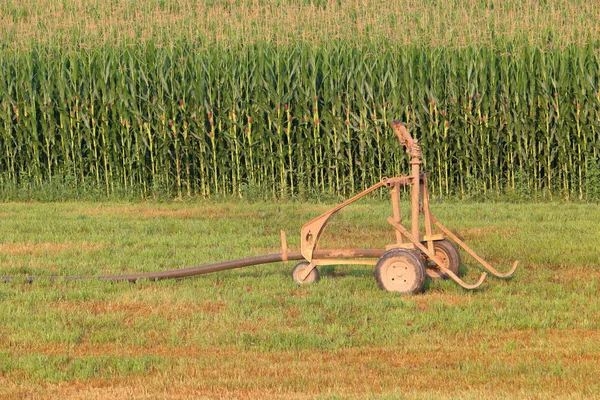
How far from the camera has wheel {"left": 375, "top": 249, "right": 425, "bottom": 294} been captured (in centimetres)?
907

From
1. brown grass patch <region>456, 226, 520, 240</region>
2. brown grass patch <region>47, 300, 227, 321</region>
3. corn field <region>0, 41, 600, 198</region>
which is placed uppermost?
corn field <region>0, 41, 600, 198</region>

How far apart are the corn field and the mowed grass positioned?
4614 millimetres

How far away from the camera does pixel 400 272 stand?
30.2 ft

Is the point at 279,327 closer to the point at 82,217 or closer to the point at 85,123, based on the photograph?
the point at 82,217

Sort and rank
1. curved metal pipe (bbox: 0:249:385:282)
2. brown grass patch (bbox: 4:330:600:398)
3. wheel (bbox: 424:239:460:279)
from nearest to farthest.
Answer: brown grass patch (bbox: 4:330:600:398), curved metal pipe (bbox: 0:249:385:282), wheel (bbox: 424:239:460:279)

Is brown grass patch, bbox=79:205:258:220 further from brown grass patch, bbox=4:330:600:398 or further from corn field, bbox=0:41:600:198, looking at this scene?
brown grass patch, bbox=4:330:600:398

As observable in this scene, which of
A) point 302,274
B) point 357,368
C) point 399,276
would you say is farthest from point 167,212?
point 357,368

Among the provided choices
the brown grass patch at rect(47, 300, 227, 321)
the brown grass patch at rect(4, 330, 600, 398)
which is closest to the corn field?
the brown grass patch at rect(47, 300, 227, 321)

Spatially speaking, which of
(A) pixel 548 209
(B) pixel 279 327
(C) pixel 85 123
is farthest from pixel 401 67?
(B) pixel 279 327

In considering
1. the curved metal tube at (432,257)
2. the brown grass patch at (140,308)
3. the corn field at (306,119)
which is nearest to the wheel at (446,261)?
the curved metal tube at (432,257)

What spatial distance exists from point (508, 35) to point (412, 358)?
1299 cm

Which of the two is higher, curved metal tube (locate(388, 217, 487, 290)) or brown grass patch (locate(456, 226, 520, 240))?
curved metal tube (locate(388, 217, 487, 290))

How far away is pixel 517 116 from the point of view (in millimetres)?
17547

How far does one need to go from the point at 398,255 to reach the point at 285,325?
1421 millimetres
